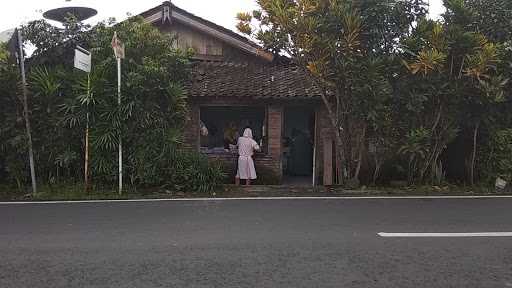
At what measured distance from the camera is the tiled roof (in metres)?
12.3

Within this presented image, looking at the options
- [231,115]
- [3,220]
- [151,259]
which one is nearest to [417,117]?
[231,115]

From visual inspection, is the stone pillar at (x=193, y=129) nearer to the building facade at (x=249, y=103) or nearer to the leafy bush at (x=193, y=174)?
the building facade at (x=249, y=103)

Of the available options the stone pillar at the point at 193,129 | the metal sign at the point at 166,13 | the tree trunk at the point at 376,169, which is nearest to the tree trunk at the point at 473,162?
Result: the tree trunk at the point at 376,169

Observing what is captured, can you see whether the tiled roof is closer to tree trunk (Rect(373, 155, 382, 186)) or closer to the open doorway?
the open doorway

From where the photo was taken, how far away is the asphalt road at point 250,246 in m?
4.52

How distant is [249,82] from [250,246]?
7.94 metres

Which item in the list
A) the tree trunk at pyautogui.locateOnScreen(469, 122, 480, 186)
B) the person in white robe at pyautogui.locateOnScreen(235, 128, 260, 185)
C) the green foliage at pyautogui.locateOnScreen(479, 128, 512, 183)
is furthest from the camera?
the person in white robe at pyautogui.locateOnScreen(235, 128, 260, 185)

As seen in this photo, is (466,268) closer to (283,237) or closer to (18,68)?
(283,237)

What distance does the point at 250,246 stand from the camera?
5.62 meters

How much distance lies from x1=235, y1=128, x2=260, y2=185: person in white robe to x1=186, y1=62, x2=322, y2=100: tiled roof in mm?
1232

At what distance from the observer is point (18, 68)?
10.3 m

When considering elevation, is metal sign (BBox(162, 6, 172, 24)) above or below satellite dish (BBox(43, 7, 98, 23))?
above

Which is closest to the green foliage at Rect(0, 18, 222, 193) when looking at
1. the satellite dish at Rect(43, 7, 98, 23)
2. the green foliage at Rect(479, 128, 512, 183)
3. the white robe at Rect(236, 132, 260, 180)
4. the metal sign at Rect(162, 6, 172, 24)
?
the satellite dish at Rect(43, 7, 98, 23)

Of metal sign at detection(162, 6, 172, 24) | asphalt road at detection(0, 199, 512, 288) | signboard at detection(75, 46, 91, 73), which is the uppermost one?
metal sign at detection(162, 6, 172, 24)
